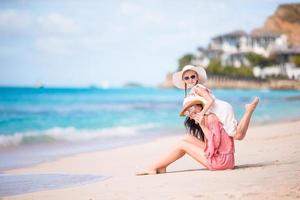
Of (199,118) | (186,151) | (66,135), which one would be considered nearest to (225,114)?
(199,118)

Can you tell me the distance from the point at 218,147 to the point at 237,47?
785 inches

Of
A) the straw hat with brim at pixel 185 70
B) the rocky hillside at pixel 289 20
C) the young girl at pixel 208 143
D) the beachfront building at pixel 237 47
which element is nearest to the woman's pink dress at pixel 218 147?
the young girl at pixel 208 143

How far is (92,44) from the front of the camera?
19391mm

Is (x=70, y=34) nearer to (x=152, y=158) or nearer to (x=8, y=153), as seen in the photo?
(x=8, y=153)

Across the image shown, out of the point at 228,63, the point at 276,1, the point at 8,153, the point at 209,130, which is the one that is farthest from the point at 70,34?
the point at 209,130

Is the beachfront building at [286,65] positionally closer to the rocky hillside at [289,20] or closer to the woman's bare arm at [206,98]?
the rocky hillside at [289,20]

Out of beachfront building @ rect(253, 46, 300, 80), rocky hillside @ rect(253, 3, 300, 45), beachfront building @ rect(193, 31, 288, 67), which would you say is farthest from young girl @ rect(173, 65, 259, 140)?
beachfront building @ rect(193, 31, 288, 67)

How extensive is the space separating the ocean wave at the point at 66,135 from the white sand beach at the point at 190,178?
2.18m

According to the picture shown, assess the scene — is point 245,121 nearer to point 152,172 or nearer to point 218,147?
point 218,147

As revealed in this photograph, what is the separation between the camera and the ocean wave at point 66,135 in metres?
6.23

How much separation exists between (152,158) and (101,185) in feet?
4.52

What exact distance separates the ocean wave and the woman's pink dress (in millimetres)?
3541

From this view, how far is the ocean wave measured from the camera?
6230 mm

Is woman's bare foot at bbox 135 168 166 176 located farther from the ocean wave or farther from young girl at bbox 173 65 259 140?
the ocean wave
